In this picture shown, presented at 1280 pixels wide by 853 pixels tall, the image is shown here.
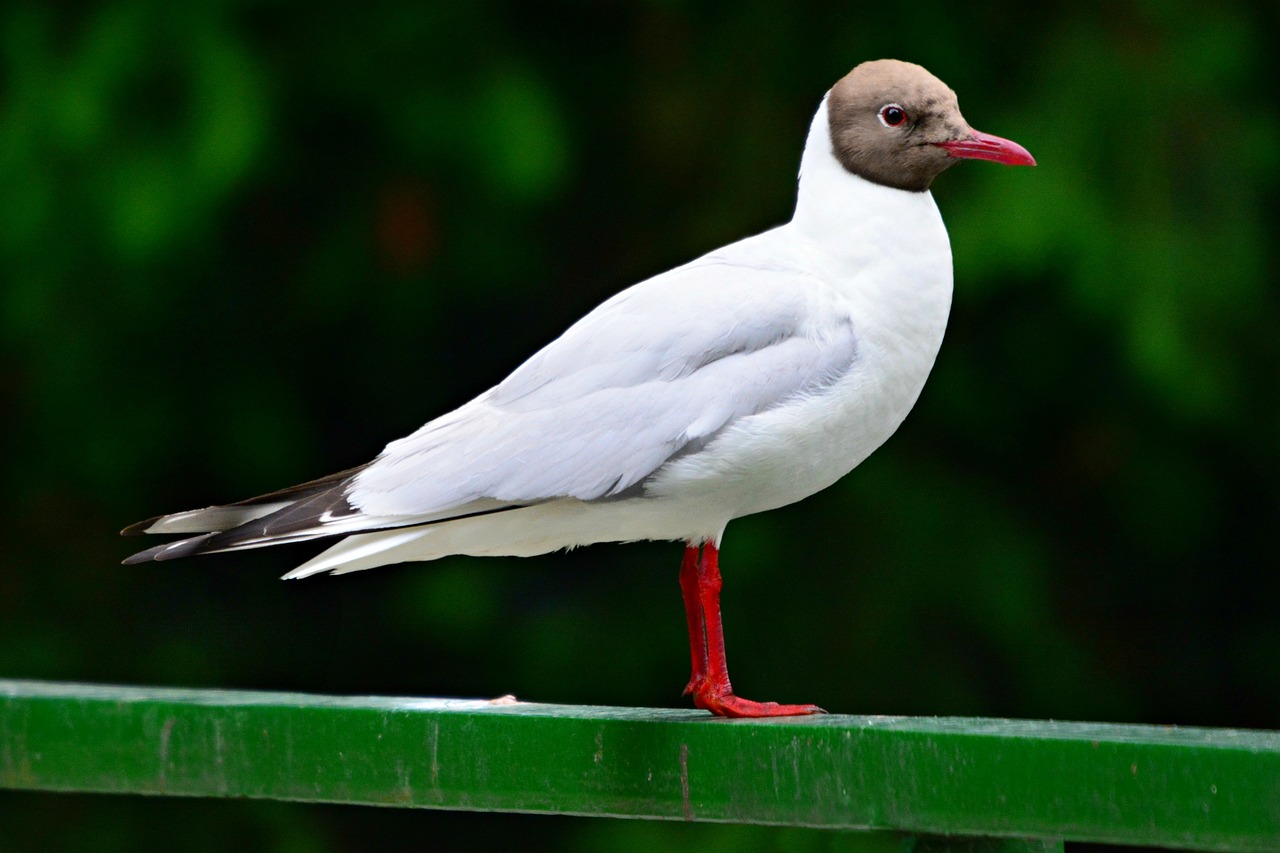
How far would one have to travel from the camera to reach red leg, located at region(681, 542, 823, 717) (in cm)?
188

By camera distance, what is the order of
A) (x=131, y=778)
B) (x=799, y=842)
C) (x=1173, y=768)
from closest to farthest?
(x=1173, y=768)
(x=131, y=778)
(x=799, y=842)

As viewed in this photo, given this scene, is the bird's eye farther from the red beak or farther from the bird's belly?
the bird's belly

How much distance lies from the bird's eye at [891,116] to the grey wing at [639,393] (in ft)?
0.71

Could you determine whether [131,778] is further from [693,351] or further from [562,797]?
[693,351]

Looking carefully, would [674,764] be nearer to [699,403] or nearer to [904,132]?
[699,403]

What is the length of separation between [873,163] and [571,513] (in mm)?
541

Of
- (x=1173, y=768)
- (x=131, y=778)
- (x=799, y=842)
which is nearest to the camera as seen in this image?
(x=1173, y=768)

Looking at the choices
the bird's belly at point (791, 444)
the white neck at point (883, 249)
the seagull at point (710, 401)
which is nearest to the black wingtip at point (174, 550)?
the seagull at point (710, 401)

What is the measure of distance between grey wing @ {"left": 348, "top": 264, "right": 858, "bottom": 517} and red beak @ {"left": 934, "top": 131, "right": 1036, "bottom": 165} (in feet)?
0.75

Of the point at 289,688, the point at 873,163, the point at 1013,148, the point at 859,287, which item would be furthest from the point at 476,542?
the point at 289,688

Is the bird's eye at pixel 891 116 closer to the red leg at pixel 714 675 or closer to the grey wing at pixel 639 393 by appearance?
the grey wing at pixel 639 393

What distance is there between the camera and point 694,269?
6.15 feet

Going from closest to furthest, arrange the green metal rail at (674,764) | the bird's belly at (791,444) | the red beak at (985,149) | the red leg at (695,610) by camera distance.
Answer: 1. the green metal rail at (674,764)
2. the bird's belly at (791,444)
3. the red beak at (985,149)
4. the red leg at (695,610)

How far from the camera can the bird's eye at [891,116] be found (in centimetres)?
186
